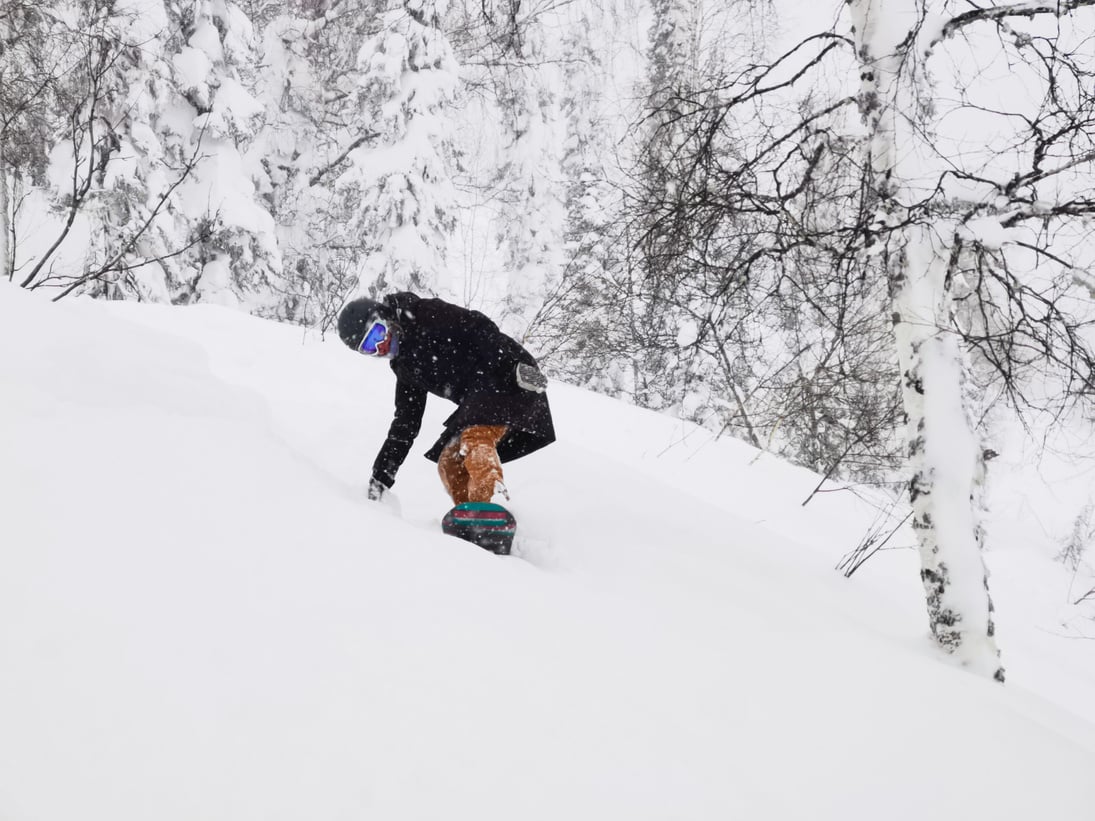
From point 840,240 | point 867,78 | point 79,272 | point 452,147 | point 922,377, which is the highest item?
point 452,147

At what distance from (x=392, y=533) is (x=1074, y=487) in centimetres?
2301

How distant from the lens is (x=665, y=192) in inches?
151

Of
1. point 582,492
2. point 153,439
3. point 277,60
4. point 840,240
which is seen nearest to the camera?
point 153,439

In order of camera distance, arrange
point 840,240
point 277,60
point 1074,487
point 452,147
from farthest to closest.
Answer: point 1074,487 < point 277,60 < point 452,147 < point 840,240

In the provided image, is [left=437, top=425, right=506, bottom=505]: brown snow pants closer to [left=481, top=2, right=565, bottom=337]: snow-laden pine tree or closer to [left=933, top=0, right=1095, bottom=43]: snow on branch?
[left=933, top=0, right=1095, bottom=43]: snow on branch

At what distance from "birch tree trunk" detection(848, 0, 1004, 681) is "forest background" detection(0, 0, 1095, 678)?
12 mm

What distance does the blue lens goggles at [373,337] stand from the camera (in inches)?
123

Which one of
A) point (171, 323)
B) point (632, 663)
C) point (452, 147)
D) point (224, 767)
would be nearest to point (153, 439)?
point (224, 767)

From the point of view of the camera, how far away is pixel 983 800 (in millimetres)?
1584

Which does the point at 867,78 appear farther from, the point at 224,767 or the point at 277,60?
the point at 277,60

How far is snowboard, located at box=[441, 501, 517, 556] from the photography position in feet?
9.59

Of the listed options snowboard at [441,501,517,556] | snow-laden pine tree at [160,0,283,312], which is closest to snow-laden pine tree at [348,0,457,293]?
snow-laden pine tree at [160,0,283,312]

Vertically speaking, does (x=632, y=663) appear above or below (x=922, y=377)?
below

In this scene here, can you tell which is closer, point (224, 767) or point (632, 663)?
point (224, 767)
